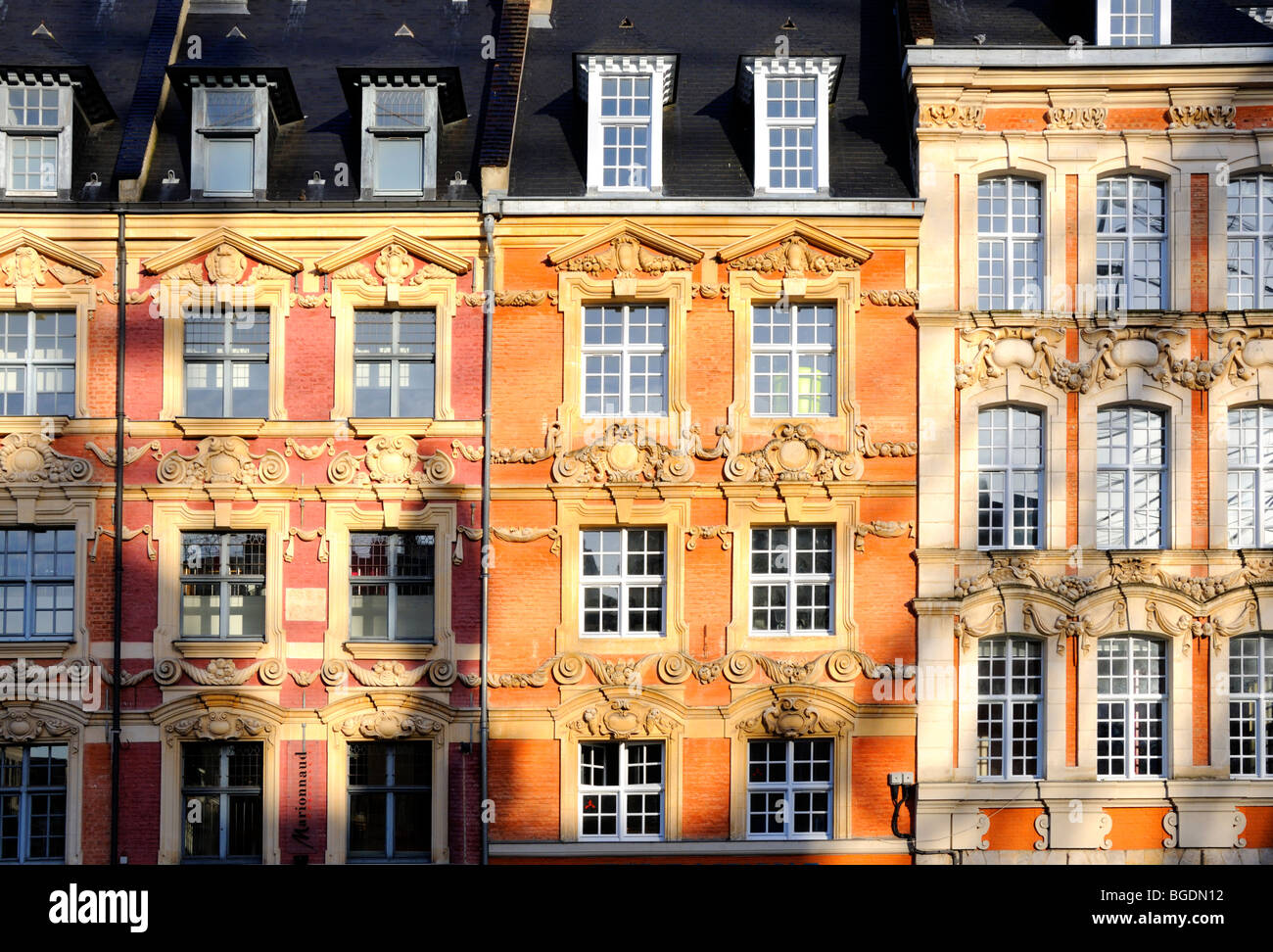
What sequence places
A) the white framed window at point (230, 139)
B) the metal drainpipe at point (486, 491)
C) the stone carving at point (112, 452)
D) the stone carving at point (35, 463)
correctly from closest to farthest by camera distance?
the metal drainpipe at point (486, 491) < the stone carving at point (35, 463) < the stone carving at point (112, 452) < the white framed window at point (230, 139)

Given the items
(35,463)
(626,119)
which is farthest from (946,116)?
(35,463)

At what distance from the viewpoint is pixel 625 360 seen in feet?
72.1

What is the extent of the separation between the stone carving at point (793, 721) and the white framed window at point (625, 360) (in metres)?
5.08

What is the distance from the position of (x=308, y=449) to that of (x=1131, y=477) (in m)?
13.4

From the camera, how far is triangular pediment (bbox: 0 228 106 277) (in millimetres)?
21781

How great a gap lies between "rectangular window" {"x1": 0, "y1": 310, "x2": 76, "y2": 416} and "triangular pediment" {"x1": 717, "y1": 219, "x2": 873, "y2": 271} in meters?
10.9

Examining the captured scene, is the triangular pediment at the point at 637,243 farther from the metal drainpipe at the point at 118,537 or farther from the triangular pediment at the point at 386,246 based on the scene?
the metal drainpipe at the point at 118,537

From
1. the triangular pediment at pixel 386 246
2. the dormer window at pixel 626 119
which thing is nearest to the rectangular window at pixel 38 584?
the triangular pediment at pixel 386 246

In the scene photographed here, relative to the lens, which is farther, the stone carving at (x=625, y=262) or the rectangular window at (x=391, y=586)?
the stone carving at (x=625, y=262)

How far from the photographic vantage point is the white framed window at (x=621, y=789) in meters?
21.4

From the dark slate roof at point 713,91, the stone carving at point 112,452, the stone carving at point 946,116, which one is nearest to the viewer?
the stone carving at point 112,452

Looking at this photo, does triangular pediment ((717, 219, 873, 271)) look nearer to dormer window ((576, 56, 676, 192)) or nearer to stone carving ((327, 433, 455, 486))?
dormer window ((576, 56, 676, 192))

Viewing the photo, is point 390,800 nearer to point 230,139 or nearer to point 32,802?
point 32,802

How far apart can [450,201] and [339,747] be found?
905 cm
